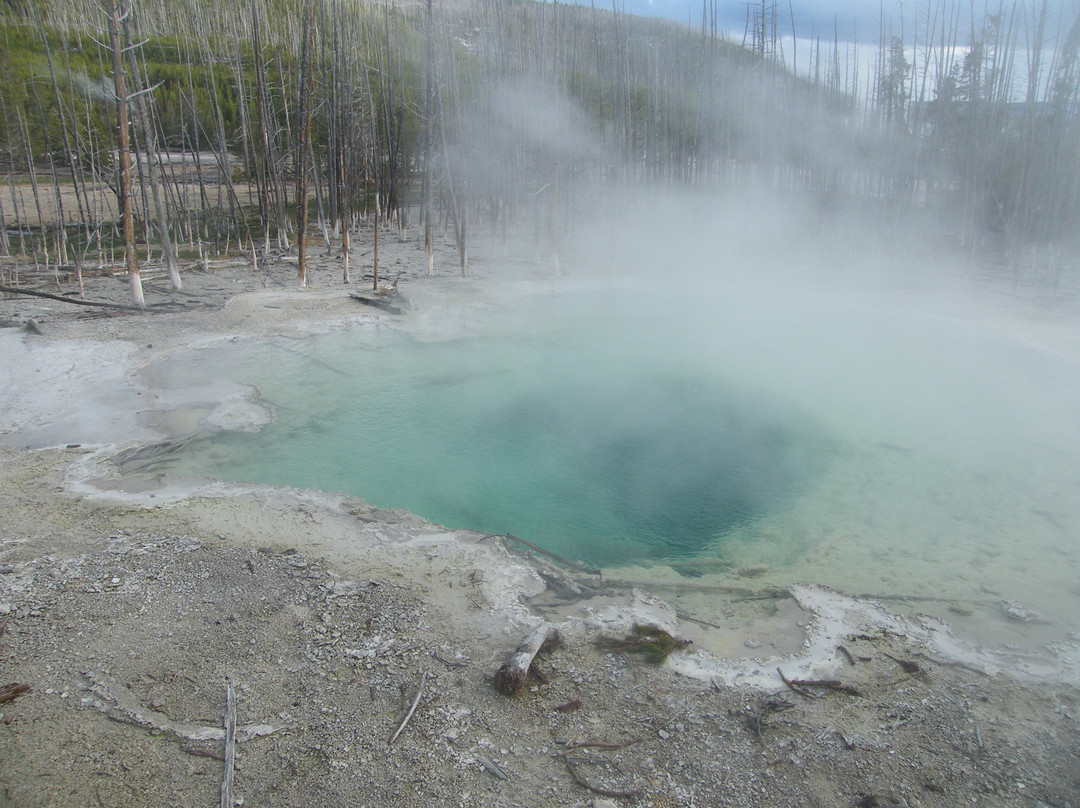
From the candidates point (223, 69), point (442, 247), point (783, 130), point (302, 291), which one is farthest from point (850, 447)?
point (223, 69)

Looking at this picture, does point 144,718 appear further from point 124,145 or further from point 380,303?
point 124,145

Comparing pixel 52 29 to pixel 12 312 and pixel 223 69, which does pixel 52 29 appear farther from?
pixel 12 312

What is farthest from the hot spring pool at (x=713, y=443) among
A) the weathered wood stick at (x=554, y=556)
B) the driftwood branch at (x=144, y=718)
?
the driftwood branch at (x=144, y=718)

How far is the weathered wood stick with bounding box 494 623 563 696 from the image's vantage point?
3.62m

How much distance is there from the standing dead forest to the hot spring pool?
4.66 meters

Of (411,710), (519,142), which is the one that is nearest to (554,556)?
(411,710)

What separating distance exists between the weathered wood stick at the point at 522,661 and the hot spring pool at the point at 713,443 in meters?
1.56

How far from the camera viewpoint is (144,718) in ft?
10.9

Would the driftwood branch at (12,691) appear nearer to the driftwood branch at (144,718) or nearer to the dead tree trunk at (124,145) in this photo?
the driftwood branch at (144,718)

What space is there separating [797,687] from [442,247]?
16.2 metres

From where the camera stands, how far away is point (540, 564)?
16.8 ft

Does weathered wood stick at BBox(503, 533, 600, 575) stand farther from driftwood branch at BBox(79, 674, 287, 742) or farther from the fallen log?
the fallen log

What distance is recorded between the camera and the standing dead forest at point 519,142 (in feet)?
50.6

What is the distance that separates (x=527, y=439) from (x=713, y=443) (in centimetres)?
216
